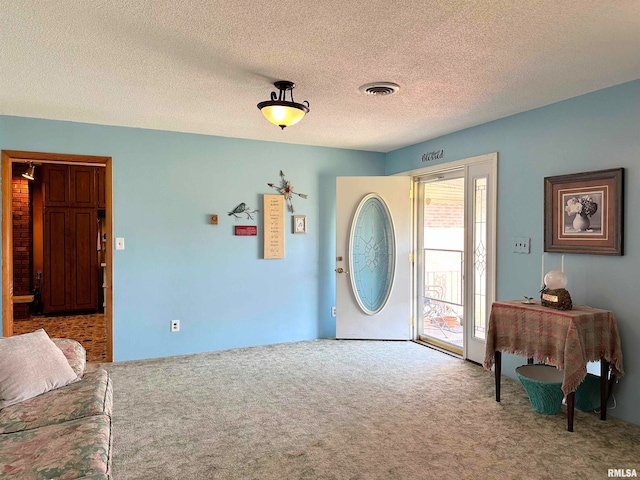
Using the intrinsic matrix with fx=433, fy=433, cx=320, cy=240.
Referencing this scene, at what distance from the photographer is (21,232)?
6.82 meters

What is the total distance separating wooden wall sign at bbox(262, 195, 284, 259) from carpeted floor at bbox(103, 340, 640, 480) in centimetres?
134

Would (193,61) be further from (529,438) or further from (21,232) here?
(21,232)

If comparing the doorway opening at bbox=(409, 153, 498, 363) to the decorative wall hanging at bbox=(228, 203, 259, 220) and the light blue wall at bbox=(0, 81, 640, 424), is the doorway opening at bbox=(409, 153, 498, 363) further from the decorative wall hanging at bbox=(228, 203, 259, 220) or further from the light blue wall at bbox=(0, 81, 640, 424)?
the decorative wall hanging at bbox=(228, 203, 259, 220)

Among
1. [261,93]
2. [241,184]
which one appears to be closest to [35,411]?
[261,93]

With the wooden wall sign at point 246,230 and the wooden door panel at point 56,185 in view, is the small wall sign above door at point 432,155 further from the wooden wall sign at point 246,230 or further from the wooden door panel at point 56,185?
the wooden door panel at point 56,185

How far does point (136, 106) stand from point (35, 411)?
249cm

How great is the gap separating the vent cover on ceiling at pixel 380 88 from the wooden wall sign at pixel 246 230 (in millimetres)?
2232

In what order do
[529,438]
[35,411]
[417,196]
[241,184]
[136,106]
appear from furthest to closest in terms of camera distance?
[417,196]
[241,184]
[136,106]
[529,438]
[35,411]

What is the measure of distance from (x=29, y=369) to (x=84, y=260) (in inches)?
210

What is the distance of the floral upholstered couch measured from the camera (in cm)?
159

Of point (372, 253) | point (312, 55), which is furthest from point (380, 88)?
point (372, 253)

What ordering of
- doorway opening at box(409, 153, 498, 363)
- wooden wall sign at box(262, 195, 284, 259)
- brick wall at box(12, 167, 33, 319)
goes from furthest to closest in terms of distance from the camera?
brick wall at box(12, 167, 33, 319), wooden wall sign at box(262, 195, 284, 259), doorway opening at box(409, 153, 498, 363)

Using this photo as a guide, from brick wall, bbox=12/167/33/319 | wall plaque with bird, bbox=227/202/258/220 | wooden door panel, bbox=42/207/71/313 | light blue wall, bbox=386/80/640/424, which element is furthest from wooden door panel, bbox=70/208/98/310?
light blue wall, bbox=386/80/640/424

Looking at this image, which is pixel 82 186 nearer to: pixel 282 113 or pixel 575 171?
pixel 282 113
